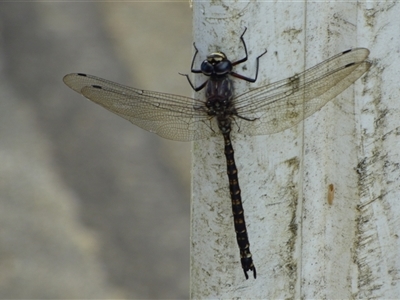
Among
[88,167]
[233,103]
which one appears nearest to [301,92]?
[233,103]

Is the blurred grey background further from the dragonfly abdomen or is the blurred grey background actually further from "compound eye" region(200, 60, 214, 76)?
"compound eye" region(200, 60, 214, 76)

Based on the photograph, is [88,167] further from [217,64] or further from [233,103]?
[217,64]

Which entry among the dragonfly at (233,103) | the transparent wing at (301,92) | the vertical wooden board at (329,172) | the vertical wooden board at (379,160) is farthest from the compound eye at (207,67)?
the vertical wooden board at (379,160)

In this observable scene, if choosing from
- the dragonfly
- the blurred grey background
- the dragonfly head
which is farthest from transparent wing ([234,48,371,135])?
the blurred grey background

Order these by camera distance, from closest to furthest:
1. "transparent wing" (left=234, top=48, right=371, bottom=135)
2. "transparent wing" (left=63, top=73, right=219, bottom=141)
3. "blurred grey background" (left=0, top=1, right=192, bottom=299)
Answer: "transparent wing" (left=234, top=48, right=371, bottom=135) → "transparent wing" (left=63, top=73, right=219, bottom=141) → "blurred grey background" (left=0, top=1, right=192, bottom=299)

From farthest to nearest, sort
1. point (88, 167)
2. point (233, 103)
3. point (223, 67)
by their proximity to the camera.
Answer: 1. point (88, 167)
2. point (233, 103)
3. point (223, 67)

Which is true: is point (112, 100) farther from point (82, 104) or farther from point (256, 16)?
point (82, 104)
